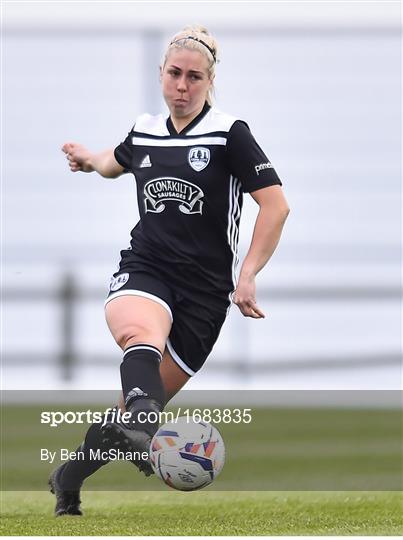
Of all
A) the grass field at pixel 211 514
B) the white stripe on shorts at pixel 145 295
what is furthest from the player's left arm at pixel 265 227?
the grass field at pixel 211 514

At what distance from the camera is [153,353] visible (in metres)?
4.76

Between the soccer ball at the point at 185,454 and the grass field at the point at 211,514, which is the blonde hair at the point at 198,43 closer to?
the soccer ball at the point at 185,454

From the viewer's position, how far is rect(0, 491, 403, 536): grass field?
16.1 feet

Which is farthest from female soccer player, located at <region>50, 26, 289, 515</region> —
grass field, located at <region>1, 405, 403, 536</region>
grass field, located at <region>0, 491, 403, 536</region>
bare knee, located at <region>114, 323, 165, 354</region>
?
grass field, located at <region>1, 405, 403, 536</region>

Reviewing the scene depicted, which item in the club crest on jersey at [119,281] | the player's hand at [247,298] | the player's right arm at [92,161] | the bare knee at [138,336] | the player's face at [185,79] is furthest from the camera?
the player's right arm at [92,161]

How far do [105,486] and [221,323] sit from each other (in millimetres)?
2325

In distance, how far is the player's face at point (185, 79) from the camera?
4.89 metres

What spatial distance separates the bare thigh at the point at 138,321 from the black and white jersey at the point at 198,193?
0.61ft

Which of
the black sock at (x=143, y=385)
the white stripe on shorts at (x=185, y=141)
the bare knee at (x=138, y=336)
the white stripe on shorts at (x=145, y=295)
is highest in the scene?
the white stripe on shorts at (x=185, y=141)

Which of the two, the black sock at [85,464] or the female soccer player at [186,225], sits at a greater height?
the female soccer player at [186,225]

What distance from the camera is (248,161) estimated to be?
16.1ft

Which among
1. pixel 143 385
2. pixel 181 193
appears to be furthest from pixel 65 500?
pixel 181 193

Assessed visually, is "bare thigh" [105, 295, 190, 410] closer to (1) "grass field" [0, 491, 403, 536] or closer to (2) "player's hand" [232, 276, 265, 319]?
(2) "player's hand" [232, 276, 265, 319]

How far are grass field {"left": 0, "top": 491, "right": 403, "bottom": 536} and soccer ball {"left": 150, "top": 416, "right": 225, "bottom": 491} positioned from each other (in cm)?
33
